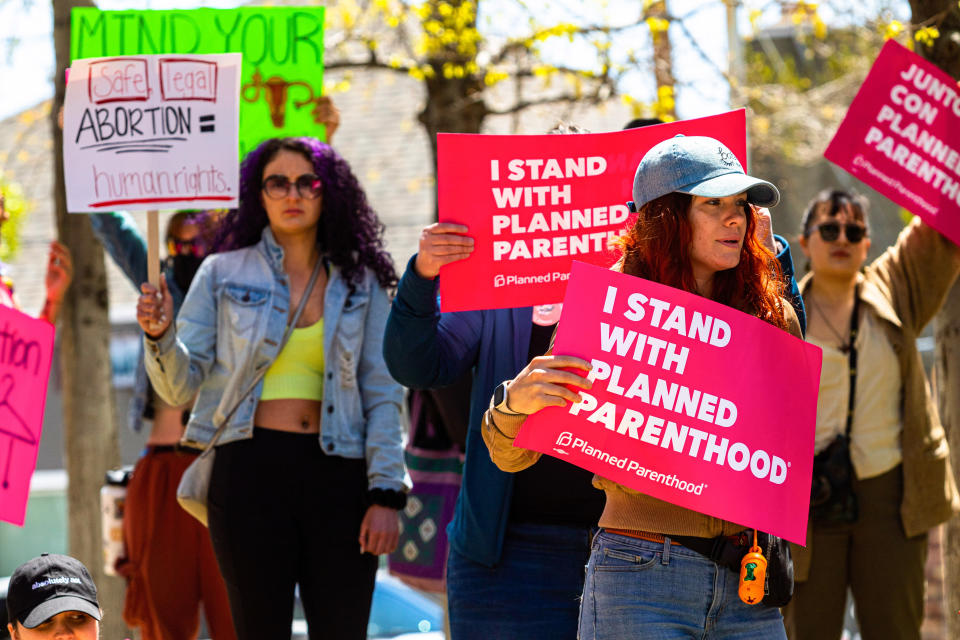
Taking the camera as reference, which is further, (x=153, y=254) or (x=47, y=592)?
(x=153, y=254)

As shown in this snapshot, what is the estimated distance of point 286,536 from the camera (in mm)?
4215

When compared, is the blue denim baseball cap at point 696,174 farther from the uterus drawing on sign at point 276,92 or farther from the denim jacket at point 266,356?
the uterus drawing on sign at point 276,92

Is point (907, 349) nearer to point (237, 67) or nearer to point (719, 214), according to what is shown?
point (719, 214)

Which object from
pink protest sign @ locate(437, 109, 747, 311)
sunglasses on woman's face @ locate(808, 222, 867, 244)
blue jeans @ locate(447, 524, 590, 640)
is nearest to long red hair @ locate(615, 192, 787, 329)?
pink protest sign @ locate(437, 109, 747, 311)

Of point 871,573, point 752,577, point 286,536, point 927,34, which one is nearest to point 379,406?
point 286,536

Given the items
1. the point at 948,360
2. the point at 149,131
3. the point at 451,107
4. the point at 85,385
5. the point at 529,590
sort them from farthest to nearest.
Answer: the point at 451,107, the point at 85,385, the point at 948,360, the point at 149,131, the point at 529,590

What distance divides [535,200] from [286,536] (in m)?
1.38

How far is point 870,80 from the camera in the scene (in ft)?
15.9

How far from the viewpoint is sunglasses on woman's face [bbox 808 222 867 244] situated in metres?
5.33

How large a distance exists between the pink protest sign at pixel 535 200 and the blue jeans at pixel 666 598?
926 millimetres

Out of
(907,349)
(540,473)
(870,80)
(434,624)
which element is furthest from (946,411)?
(434,624)

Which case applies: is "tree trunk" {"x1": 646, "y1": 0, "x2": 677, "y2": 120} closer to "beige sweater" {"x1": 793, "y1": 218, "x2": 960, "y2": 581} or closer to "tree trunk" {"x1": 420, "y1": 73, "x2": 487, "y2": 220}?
"tree trunk" {"x1": 420, "y1": 73, "x2": 487, "y2": 220}

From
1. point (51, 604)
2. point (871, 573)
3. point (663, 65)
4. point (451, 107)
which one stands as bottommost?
point (871, 573)

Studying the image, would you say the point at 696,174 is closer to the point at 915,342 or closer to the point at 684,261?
the point at 684,261
